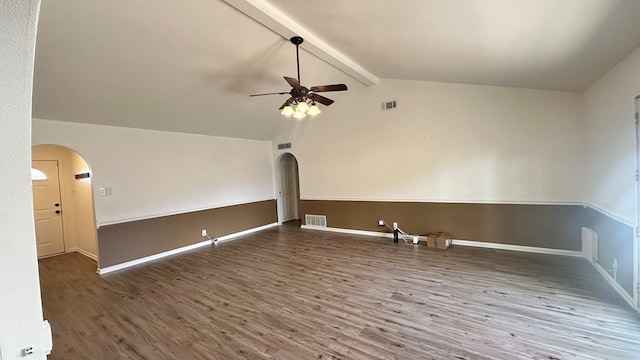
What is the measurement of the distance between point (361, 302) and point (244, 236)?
166 inches

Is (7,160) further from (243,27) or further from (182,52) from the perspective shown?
(182,52)

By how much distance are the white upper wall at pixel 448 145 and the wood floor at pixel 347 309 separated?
4.08ft

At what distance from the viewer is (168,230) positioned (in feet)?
18.0

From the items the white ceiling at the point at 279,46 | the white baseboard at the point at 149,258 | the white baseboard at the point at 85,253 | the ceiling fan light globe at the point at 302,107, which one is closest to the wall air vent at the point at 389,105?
the white ceiling at the point at 279,46

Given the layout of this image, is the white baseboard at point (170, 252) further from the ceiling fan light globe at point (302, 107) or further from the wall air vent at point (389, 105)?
the wall air vent at point (389, 105)

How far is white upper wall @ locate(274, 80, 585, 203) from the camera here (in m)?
4.37

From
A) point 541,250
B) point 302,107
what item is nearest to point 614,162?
point 541,250

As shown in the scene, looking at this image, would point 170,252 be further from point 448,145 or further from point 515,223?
point 515,223

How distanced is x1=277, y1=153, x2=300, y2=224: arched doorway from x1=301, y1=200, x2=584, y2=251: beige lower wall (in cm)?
224

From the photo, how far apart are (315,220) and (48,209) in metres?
5.91

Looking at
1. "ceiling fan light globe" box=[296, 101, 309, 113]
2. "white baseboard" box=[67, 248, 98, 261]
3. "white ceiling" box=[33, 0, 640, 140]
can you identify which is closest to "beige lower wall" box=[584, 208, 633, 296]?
"white ceiling" box=[33, 0, 640, 140]

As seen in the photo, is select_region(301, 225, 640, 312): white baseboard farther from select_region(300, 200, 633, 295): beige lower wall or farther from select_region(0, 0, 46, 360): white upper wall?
select_region(0, 0, 46, 360): white upper wall

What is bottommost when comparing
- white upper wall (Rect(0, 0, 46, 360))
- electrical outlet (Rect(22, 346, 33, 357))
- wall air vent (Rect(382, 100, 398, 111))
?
electrical outlet (Rect(22, 346, 33, 357))

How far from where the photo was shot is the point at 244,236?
22.0 ft
